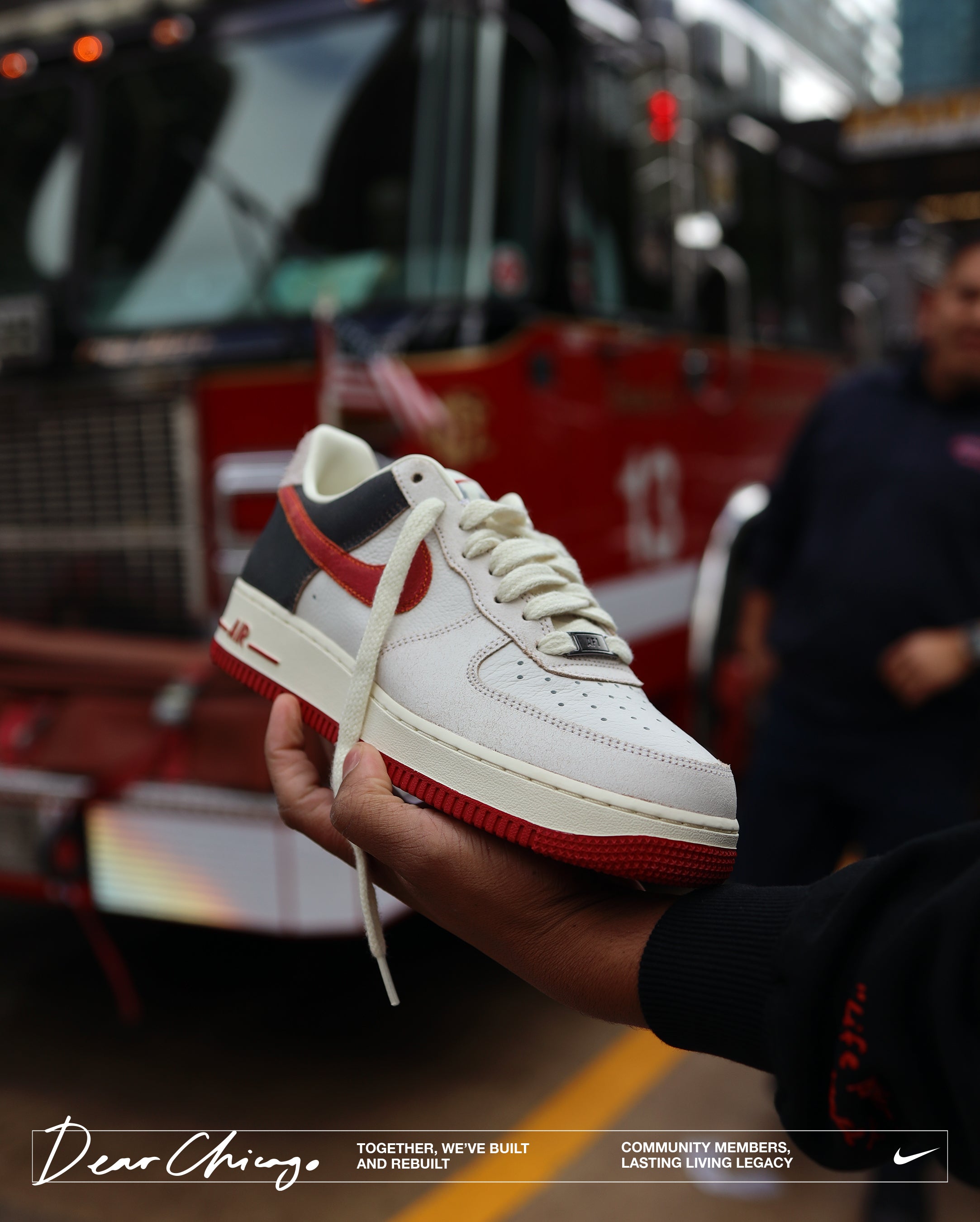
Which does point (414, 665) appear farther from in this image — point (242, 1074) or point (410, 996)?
point (242, 1074)

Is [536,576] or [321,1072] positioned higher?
[536,576]

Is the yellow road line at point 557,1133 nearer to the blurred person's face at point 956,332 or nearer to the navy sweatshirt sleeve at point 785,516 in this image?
the navy sweatshirt sleeve at point 785,516

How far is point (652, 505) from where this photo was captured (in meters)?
3.22

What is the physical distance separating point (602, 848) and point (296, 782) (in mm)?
282

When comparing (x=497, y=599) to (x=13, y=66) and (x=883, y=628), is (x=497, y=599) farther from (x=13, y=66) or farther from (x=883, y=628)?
(x=13, y=66)

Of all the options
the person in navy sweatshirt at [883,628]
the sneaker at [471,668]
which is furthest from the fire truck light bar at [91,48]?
the sneaker at [471,668]

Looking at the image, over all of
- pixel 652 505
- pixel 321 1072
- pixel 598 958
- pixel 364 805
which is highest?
pixel 364 805

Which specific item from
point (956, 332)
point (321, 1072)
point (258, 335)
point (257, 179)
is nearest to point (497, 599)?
point (321, 1072)

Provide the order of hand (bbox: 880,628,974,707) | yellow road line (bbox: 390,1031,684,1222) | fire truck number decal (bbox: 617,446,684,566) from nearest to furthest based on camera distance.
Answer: yellow road line (bbox: 390,1031,684,1222) → hand (bbox: 880,628,974,707) → fire truck number decal (bbox: 617,446,684,566)

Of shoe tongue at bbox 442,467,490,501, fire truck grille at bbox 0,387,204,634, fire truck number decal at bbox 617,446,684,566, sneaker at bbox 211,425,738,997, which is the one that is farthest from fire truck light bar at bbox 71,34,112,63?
shoe tongue at bbox 442,467,490,501

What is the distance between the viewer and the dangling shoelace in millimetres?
1015

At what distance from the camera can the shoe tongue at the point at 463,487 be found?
1.07 m

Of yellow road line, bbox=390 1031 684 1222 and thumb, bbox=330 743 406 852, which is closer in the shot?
thumb, bbox=330 743 406 852

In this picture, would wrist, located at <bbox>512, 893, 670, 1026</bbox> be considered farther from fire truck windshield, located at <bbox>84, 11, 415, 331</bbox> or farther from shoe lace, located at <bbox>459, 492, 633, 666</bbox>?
fire truck windshield, located at <bbox>84, 11, 415, 331</bbox>
